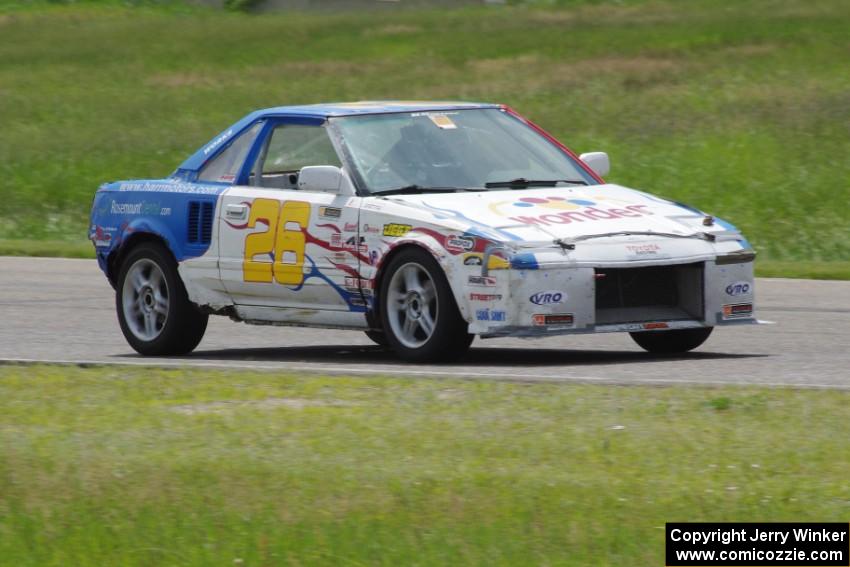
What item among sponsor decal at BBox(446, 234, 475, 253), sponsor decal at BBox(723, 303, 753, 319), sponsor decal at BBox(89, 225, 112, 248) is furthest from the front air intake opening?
sponsor decal at BBox(89, 225, 112, 248)

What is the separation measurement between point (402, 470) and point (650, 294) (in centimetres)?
360

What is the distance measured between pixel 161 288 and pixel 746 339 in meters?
3.86

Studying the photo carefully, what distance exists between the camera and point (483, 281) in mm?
10117

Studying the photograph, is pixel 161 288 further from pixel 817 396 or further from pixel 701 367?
pixel 817 396

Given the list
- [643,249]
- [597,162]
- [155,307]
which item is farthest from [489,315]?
[155,307]

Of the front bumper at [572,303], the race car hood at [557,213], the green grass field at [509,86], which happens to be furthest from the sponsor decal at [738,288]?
the green grass field at [509,86]

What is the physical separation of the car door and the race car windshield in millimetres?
230

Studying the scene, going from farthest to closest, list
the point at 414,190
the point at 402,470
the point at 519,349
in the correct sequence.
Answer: the point at 519,349 → the point at 414,190 → the point at 402,470

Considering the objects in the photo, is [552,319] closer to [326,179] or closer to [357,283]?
[357,283]

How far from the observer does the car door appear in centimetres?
1101

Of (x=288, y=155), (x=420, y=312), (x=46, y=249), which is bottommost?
(x=46, y=249)

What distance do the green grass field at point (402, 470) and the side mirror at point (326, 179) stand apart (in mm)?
1726

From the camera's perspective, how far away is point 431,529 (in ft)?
21.0

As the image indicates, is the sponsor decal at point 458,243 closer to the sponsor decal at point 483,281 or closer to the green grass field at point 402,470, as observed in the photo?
the sponsor decal at point 483,281
